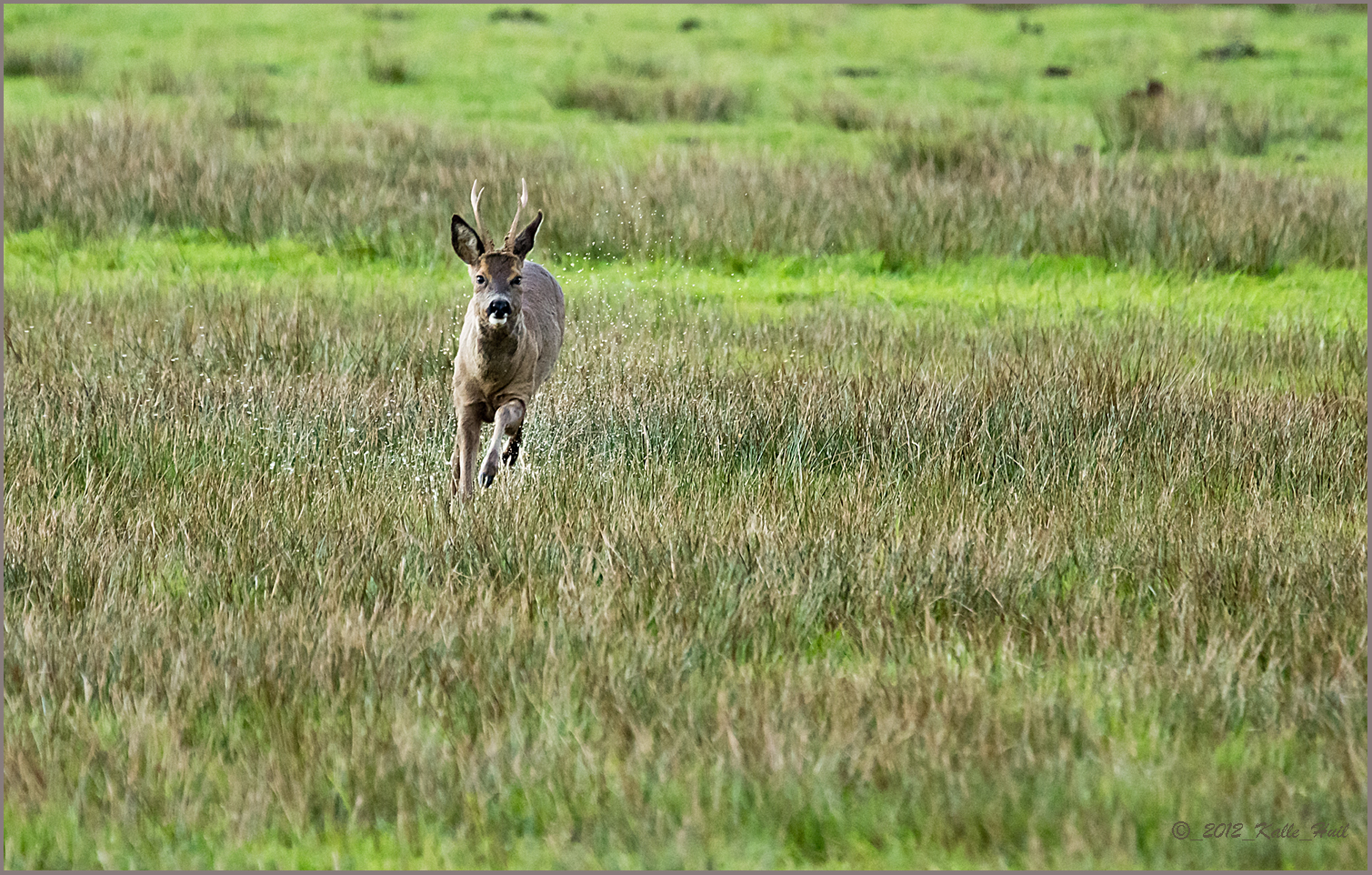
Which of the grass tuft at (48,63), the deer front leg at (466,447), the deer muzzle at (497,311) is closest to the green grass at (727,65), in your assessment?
the grass tuft at (48,63)

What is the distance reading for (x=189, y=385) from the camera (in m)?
7.75

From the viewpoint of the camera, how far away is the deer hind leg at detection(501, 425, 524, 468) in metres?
6.90

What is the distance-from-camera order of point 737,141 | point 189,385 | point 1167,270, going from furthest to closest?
1. point 737,141
2. point 1167,270
3. point 189,385

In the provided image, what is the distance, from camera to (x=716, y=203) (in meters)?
12.9

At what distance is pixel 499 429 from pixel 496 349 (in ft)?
1.12

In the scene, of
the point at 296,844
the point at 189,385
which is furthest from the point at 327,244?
the point at 296,844

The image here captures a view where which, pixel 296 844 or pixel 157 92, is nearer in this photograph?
pixel 296 844

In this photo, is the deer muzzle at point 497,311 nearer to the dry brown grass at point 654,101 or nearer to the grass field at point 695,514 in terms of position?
the grass field at point 695,514

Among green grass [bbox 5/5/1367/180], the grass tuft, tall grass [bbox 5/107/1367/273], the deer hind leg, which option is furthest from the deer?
the grass tuft

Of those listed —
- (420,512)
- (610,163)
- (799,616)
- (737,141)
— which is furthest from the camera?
(737,141)

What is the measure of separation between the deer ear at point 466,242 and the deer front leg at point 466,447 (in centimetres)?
73

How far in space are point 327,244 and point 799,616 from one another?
8672 mm

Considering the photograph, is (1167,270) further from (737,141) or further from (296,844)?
(296,844)

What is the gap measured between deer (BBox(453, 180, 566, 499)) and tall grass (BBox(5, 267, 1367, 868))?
0.22 metres
